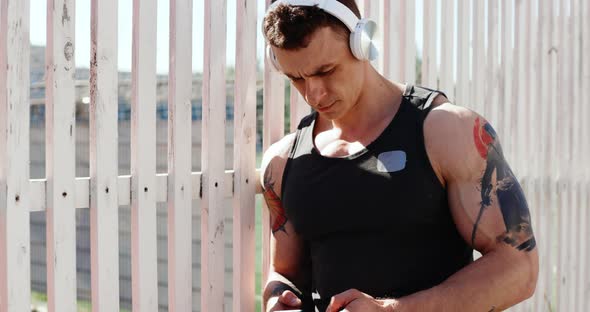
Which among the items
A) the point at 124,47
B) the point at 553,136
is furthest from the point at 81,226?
the point at 124,47

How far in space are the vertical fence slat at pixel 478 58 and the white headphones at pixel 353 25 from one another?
1.63 meters

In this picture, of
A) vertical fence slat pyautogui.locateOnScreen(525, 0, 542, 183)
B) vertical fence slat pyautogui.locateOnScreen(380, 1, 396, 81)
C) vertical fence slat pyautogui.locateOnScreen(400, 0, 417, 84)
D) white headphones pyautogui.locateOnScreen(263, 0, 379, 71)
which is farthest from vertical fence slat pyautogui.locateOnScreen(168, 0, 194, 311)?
vertical fence slat pyautogui.locateOnScreen(525, 0, 542, 183)

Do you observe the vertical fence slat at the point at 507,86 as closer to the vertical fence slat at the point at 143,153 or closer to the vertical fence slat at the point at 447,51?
the vertical fence slat at the point at 447,51

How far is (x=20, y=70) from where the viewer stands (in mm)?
2148

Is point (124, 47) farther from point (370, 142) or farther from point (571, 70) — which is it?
point (571, 70)

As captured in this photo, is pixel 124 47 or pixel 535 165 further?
pixel 535 165

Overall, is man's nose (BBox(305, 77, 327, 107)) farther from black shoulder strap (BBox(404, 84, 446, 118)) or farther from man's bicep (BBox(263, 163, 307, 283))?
man's bicep (BBox(263, 163, 307, 283))

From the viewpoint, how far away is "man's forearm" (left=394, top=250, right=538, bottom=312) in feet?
7.63

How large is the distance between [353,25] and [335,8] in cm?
8

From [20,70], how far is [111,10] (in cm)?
37

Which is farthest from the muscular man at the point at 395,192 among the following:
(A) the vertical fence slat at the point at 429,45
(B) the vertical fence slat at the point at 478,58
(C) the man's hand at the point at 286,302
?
(B) the vertical fence slat at the point at 478,58

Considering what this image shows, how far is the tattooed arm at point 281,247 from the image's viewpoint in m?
2.79

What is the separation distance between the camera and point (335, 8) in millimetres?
2428

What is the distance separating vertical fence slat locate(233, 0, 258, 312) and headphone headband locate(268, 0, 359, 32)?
47 centimetres
